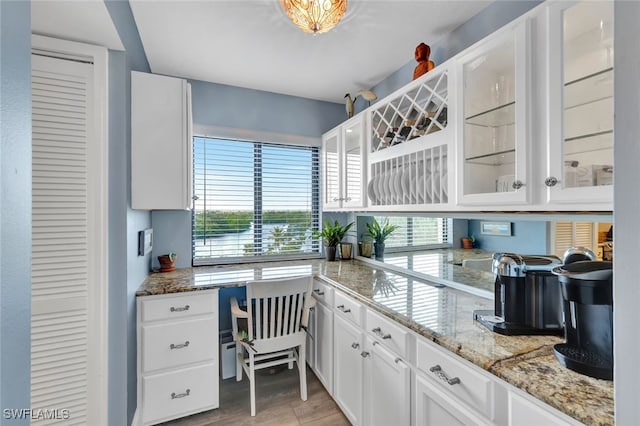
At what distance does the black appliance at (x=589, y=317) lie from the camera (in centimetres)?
81

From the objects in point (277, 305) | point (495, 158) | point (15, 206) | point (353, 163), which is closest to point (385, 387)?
point (277, 305)

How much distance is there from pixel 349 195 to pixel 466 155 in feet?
3.87

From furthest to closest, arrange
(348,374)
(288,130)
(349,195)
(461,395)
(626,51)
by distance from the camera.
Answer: (288,130) → (349,195) → (348,374) → (461,395) → (626,51)

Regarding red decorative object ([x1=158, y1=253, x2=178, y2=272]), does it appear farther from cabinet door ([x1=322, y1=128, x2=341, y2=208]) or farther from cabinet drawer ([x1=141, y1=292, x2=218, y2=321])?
cabinet door ([x1=322, y1=128, x2=341, y2=208])

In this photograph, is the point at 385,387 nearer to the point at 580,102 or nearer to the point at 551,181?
the point at 551,181

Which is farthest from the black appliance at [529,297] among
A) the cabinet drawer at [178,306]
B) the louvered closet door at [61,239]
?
the louvered closet door at [61,239]

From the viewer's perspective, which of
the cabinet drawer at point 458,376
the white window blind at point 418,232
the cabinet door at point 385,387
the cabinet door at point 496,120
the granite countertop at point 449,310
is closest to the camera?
the granite countertop at point 449,310

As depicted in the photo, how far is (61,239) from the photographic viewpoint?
4.63 feet

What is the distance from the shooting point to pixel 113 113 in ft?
5.00

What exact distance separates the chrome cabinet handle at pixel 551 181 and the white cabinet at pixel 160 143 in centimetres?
189

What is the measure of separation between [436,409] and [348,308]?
0.74 m

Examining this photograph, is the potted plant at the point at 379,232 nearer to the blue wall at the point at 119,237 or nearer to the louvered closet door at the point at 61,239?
the blue wall at the point at 119,237

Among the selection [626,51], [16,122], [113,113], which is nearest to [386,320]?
[626,51]

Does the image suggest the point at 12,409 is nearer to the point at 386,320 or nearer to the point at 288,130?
the point at 386,320
